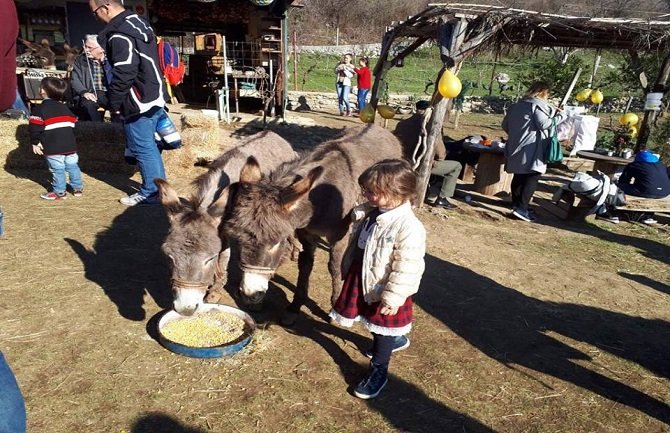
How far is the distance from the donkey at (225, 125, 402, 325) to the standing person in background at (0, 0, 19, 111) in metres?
1.59

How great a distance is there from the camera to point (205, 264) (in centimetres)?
327

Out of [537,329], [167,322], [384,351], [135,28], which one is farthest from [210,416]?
[135,28]

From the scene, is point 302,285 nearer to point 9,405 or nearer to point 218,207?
point 218,207

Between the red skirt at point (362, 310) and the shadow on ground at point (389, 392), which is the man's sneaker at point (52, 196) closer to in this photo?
the shadow on ground at point (389, 392)

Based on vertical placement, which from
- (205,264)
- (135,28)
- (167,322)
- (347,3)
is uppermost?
(347,3)

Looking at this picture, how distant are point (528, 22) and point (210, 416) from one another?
24.0 ft

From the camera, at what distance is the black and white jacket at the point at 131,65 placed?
539 cm

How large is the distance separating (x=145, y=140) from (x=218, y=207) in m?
3.08

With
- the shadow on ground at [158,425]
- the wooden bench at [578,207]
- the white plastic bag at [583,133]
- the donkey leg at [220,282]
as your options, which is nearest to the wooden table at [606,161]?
the wooden bench at [578,207]

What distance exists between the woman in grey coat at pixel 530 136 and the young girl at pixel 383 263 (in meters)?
5.23

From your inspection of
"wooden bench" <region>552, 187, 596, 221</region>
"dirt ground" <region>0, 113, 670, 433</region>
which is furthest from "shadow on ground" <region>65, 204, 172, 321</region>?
"wooden bench" <region>552, 187, 596, 221</region>

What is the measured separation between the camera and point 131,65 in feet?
18.0

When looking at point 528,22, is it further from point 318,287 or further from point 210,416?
point 210,416

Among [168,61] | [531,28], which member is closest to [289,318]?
[531,28]
